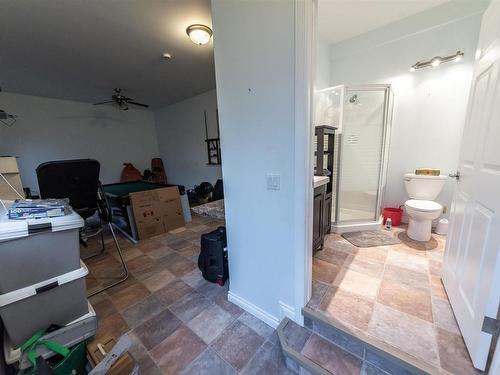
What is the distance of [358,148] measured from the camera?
2.68 metres

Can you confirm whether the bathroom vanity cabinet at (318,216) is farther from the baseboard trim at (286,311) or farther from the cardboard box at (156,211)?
the cardboard box at (156,211)

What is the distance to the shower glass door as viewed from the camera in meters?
2.52

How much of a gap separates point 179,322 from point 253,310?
60 centimetres

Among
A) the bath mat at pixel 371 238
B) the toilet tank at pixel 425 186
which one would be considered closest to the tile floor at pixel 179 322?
the bath mat at pixel 371 238

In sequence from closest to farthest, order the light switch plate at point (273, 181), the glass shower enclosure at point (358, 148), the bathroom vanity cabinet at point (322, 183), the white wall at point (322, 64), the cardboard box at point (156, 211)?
the light switch plate at point (273, 181), the bathroom vanity cabinet at point (322, 183), the glass shower enclosure at point (358, 148), the white wall at point (322, 64), the cardboard box at point (156, 211)

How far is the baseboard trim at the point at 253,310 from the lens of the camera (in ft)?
4.80

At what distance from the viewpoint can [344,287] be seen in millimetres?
1561

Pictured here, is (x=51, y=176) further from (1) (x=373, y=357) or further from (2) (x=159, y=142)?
(2) (x=159, y=142)

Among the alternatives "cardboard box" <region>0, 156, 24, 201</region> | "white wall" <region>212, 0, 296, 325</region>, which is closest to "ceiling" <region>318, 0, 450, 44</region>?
"white wall" <region>212, 0, 296, 325</region>

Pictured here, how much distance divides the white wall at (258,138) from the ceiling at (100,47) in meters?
1.14

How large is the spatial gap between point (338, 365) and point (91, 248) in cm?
330

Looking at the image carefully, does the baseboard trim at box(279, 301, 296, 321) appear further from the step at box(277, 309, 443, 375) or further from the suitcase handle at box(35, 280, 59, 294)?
the suitcase handle at box(35, 280, 59, 294)

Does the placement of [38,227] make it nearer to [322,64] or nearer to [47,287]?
[47,287]

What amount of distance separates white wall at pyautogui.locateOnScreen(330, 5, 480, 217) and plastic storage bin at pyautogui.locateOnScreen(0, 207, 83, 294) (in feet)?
11.7
